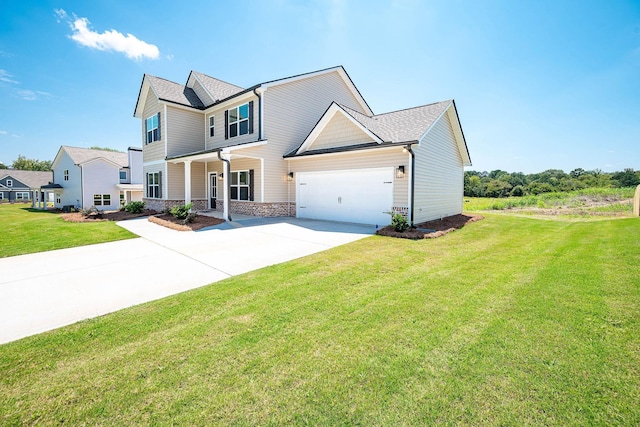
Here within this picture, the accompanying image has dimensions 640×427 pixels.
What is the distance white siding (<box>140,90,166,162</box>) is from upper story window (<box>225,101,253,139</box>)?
13.8 ft

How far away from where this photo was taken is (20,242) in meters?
8.28

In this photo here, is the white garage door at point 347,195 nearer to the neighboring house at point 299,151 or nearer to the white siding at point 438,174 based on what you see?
the neighboring house at point 299,151

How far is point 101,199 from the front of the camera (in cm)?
2834

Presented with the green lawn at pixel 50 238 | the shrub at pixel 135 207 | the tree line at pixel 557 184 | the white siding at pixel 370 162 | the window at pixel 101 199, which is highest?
the tree line at pixel 557 184

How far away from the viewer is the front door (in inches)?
678

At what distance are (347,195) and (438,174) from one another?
14.7 ft

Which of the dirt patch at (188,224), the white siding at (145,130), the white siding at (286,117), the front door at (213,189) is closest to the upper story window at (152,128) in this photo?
the white siding at (145,130)

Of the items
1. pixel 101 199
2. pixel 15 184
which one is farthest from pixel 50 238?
pixel 15 184

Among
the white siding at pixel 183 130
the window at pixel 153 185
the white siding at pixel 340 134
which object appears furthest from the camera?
the window at pixel 153 185

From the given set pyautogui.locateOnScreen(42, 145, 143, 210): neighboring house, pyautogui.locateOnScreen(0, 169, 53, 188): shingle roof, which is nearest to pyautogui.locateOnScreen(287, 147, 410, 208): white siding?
pyautogui.locateOnScreen(42, 145, 143, 210): neighboring house

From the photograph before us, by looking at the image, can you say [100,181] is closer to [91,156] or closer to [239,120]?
[91,156]

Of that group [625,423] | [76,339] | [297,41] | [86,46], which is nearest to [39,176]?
[86,46]

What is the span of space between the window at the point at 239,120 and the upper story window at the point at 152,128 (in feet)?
17.5

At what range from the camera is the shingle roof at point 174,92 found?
16641 millimetres
